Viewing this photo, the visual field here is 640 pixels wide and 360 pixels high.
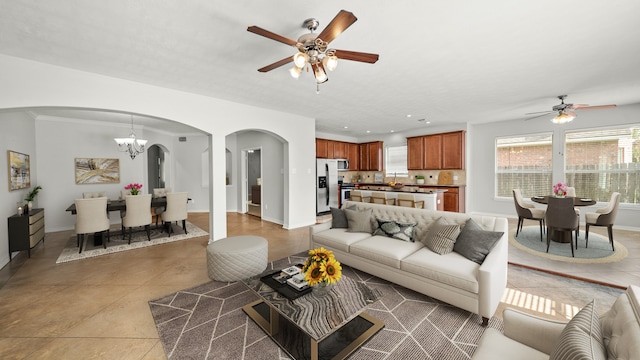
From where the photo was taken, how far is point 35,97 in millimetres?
2961

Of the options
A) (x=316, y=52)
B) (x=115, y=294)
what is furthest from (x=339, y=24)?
(x=115, y=294)

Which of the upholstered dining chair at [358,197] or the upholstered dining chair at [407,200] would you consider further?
the upholstered dining chair at [358,197]

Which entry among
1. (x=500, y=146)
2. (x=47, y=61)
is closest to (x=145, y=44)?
(x=47, y=61)

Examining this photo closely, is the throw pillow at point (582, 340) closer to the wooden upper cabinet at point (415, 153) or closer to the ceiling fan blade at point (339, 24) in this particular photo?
the ceiling fan blade at point (339, 24)

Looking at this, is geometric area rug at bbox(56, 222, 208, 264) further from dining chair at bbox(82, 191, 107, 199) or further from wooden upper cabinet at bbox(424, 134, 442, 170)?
wooden upper cabinet at bbox(424, 134, 442, 170)

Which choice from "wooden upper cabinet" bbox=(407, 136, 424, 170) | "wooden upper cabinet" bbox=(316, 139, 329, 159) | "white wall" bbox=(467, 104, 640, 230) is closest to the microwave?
"wooden upper cabinet" bbox=(316, 139, 329, 159)

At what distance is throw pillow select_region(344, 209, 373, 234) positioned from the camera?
3612 mm

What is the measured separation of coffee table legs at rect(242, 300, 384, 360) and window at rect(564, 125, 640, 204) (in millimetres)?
6772

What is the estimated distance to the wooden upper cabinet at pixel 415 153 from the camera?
24.9ft

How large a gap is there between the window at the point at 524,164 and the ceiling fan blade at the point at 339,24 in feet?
22.6

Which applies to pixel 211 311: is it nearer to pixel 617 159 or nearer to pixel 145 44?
pixel 145 44

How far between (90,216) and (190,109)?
248 cm

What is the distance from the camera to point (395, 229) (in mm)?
3314

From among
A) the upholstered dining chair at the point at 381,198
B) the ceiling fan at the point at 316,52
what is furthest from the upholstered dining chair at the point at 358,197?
the ceiling fan at the point at 316,52
